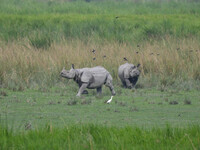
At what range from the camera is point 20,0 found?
92.3ft

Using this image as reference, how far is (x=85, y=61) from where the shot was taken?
12.6 m

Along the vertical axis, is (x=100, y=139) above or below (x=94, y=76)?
above

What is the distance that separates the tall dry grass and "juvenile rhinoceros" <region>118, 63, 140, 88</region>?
32.4 inches

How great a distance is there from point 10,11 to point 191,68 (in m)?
13.4

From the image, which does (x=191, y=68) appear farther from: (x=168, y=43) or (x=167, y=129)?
(x=167, y=129)

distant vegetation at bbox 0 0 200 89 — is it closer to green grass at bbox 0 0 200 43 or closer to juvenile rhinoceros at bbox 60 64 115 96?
green grass at bbox 0 0 200 43

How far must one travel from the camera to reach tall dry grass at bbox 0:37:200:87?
11898 millimetres

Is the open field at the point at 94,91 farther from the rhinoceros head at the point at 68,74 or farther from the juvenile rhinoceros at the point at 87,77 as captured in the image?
the rhinoceros head at the point at 68,74

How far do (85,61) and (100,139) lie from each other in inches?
283

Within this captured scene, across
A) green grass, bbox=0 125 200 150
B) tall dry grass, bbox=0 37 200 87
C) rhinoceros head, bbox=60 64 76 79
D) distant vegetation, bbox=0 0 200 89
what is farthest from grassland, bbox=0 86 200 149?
distant vegetation, bbox=0 0 200 89

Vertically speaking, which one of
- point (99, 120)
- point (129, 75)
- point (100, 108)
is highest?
point (99, 120)

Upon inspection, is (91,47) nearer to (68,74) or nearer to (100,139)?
(68,74)

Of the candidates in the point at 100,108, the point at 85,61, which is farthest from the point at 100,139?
the point at 85,61

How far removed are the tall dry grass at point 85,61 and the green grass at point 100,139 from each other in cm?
578
